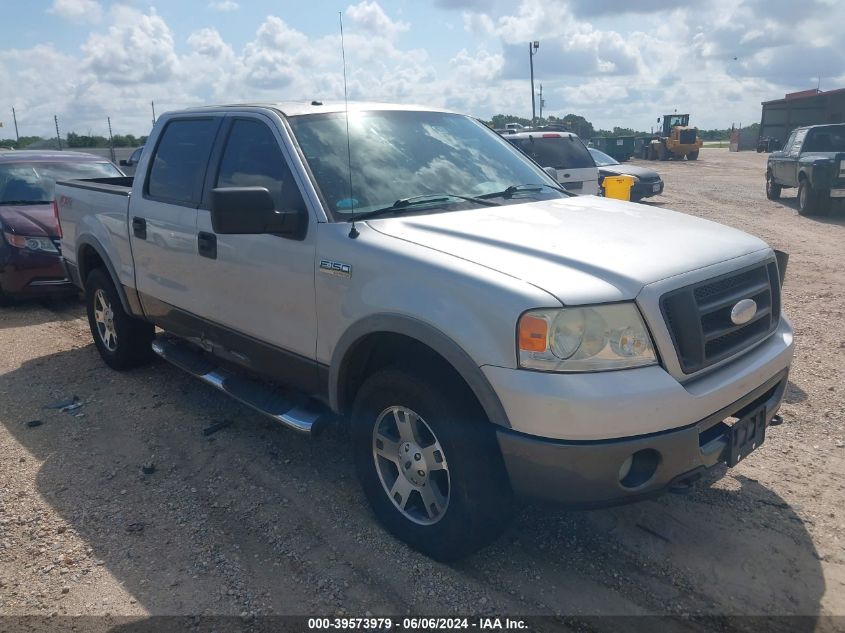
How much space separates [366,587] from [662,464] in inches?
54.3

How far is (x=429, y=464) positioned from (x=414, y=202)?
52.9 inches

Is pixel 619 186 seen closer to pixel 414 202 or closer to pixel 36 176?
pixel 414 202

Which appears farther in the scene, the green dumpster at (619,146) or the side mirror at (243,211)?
the green dumpster at (619,146)

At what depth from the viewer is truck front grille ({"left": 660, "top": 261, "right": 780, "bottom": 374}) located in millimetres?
2791

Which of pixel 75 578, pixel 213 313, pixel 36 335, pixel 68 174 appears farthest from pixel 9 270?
pixel 75 578

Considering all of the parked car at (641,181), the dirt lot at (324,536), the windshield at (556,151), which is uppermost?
the windshield at (556,151)

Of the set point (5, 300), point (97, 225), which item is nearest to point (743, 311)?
point (97, 225)

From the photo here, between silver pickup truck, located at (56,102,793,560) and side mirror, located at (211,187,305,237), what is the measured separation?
11 mm

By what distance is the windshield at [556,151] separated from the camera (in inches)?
420

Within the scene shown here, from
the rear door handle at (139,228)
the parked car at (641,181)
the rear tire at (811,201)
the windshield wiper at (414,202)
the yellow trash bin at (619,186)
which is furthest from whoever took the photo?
the parked car at (641,181)

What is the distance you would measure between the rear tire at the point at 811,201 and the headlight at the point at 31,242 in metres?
14.3

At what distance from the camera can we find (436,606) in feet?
9.85

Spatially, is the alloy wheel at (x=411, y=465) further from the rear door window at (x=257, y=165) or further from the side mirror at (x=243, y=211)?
the rear door window at (x=257, y=165)

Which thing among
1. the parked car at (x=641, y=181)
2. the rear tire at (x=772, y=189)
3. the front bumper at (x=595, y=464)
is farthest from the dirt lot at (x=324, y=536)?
the rear tire at (x=772, y=189)
